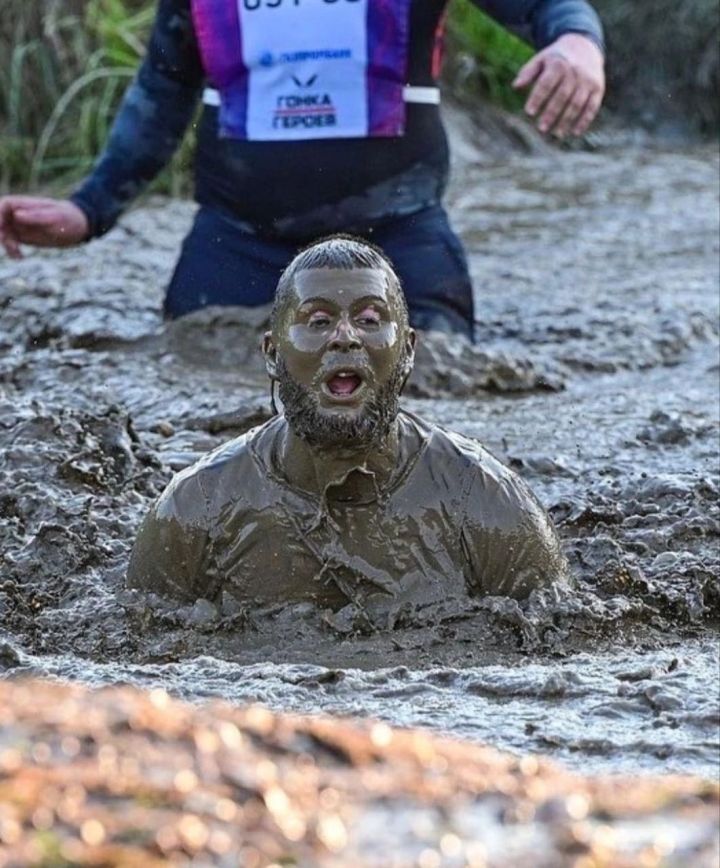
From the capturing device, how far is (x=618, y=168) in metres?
12.3

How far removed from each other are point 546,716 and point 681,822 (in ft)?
2.69

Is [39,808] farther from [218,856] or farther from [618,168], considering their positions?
[618,168]

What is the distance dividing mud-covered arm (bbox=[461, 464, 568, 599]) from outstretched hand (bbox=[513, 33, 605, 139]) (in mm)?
1412

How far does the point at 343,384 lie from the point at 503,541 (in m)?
0.52

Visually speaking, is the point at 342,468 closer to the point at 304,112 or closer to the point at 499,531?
the point at 499,531

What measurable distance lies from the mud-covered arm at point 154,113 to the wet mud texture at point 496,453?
0.57m

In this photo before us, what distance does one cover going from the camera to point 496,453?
5766 mm

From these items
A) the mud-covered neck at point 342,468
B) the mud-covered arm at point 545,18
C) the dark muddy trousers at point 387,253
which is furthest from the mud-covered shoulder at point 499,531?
the dark muddy trousers at point 387,253

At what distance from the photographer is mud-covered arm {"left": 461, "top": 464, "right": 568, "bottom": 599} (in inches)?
167

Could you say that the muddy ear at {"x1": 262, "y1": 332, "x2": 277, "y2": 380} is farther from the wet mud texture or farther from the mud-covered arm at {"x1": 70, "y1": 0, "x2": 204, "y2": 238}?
the mud-covered arm at {"x1": 70, "y1": 0, "x2": 204, "y2": 238}

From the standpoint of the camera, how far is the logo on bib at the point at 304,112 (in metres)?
6.74

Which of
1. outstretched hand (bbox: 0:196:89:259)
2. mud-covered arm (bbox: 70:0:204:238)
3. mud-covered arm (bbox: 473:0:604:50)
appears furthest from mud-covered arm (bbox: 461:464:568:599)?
mud-covered arm (bbox: 70:0:204:238)

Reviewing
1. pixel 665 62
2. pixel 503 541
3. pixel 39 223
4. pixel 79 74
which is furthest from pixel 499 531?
pixel 665 62

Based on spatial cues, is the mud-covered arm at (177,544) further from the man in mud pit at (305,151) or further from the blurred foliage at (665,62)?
the blurred foliage at (665,62)
